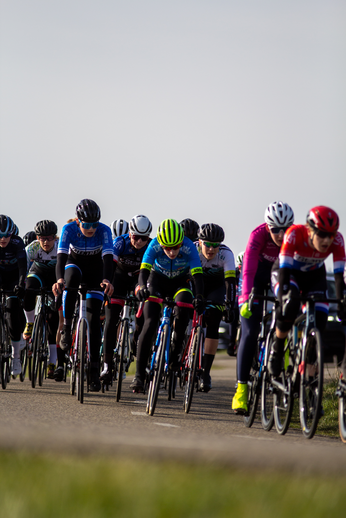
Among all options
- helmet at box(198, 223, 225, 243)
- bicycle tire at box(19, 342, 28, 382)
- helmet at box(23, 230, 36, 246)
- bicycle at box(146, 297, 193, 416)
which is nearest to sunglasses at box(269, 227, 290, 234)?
bicycle at box(146, 297, 193, 416)

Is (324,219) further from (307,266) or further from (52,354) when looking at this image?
(52,354)

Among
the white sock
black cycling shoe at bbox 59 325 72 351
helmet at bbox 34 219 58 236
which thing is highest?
helmet at bbox 34 219 58 236

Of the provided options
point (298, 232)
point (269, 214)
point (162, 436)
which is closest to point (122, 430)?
point (162, 436)

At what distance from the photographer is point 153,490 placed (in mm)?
3621

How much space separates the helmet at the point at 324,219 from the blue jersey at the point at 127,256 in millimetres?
4498

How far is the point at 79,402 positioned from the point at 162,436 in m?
3.30

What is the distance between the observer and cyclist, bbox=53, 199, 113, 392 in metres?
9.59

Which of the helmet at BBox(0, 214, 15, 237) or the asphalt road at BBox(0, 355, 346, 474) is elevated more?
the helmet at BBox(0, 214, 15, 237)

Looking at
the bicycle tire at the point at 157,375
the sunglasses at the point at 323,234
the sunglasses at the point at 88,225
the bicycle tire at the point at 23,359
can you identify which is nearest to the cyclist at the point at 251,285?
the bicycle tire at the point at 157,375

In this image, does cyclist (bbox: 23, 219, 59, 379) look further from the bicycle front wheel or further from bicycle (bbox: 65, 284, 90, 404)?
the bicycle front wheel

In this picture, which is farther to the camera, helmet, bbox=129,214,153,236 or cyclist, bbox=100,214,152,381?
helmet, bbox=129,214,153,236

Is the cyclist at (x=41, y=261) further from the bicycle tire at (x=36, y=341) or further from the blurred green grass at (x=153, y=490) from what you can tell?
the blurred green grass at (x=153, y=490)

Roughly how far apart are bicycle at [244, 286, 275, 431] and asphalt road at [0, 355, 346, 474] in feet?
0.51

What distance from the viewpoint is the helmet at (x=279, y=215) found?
25.4 feet
